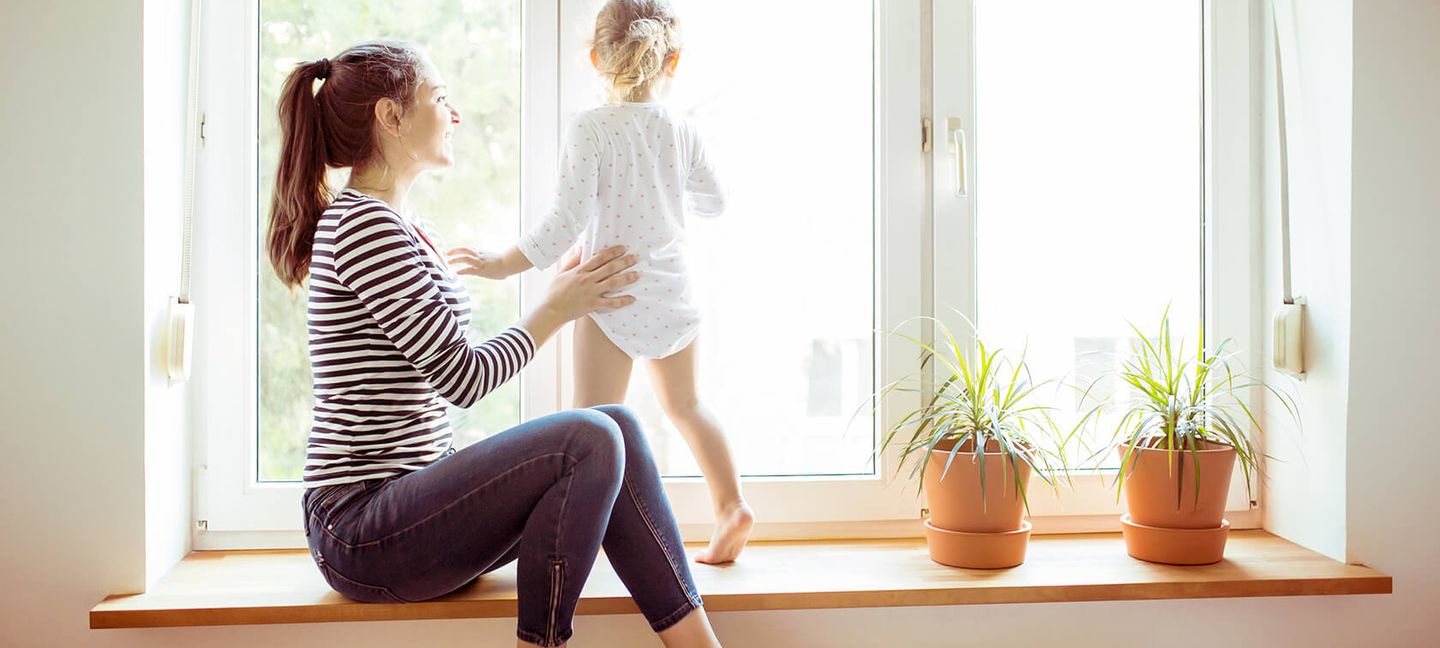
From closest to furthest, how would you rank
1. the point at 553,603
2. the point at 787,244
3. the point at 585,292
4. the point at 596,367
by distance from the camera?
the point at 553,603 → the point at 585,292 → the point at 596,367 → the point at 787,244

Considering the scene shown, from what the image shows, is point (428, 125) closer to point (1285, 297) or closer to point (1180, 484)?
point (1180, 484)

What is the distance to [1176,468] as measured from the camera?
171cm

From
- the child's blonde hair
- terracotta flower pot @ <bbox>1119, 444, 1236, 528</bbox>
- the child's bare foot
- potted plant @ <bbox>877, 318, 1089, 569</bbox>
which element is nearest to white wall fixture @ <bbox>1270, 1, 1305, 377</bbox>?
terracotta flower pot @ <bbox>1119, 444, 1236, 528</bbox>

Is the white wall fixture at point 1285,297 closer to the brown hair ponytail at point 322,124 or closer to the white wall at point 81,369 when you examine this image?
the white wall at point 81,369

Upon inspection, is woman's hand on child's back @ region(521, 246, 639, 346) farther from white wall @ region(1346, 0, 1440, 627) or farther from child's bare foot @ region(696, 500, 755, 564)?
white wall @ region(1346, 0, 1440, 627)

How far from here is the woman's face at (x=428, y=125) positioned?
5.02 feet

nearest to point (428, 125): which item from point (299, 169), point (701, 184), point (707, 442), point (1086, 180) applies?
point (299, 169)

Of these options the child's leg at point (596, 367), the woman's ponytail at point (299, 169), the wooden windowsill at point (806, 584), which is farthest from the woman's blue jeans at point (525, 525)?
the woman's ponytail at point (299, 169)

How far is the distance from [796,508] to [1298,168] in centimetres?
113

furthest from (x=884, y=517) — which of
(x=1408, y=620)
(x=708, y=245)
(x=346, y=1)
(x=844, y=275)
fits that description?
(x=346, y=1)

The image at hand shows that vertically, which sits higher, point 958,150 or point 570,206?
point 958,150

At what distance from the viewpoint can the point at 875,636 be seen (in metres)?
1.65

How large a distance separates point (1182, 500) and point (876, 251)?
700 mm

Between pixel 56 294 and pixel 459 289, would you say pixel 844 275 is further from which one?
pixel 56 294
